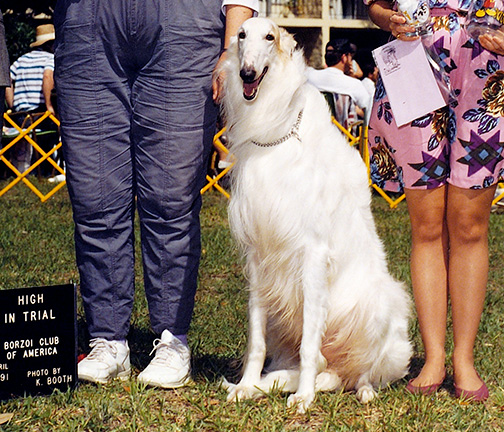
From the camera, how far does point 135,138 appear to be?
3.34 meters

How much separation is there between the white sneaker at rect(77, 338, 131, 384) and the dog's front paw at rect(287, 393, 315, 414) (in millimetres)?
799

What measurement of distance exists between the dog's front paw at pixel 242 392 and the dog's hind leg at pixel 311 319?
6.9 inches

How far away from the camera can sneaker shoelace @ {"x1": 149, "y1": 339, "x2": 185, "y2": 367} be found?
11.1 feet

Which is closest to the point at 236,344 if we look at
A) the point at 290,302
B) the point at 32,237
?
the point at 290,302

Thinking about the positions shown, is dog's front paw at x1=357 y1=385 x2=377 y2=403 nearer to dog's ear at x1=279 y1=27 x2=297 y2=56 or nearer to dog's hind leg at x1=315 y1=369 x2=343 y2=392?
dog's hind leg at x1=315 y1=369 x2=343 y2=392

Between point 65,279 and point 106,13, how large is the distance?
2.69 m

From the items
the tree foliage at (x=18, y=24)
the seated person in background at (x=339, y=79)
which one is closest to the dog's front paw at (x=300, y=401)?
the seated person in background at (x=339, y=79)

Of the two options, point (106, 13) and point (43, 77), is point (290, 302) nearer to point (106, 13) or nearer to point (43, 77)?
point (106, 13)

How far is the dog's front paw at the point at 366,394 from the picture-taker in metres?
3.24

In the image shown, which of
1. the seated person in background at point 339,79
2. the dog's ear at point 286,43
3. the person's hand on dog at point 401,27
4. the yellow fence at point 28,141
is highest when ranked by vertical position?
the person's hand on dog at point 401,27

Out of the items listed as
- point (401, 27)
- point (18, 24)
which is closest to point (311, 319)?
point (401, 27)

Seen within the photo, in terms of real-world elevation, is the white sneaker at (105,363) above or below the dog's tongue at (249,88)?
below

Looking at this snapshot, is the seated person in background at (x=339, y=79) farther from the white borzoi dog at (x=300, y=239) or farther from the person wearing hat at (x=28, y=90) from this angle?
the white borzoi dog at (x=300, y=239)

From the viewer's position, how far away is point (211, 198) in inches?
361
